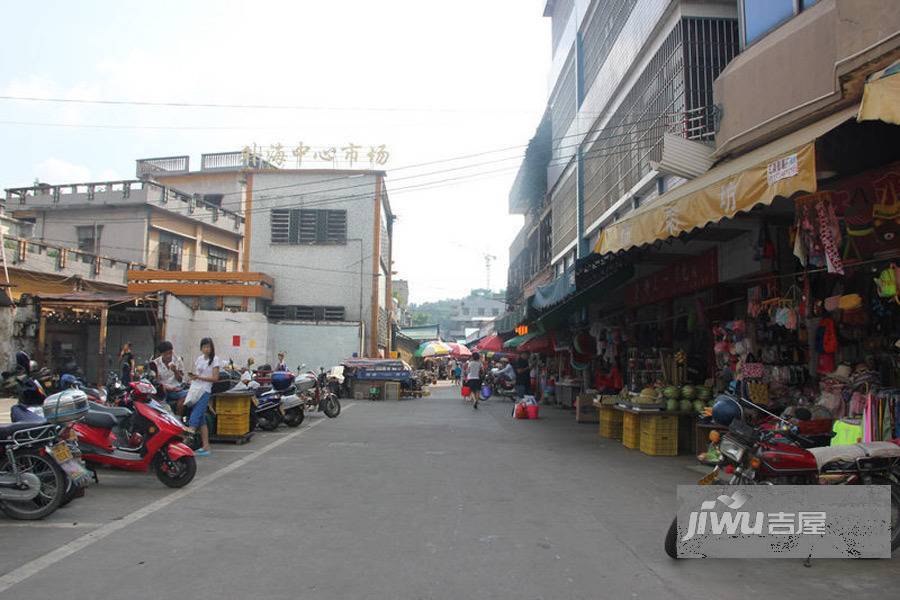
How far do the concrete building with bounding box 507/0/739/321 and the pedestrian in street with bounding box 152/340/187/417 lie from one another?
26.6 ft

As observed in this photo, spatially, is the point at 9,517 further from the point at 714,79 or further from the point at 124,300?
the point at 124,300

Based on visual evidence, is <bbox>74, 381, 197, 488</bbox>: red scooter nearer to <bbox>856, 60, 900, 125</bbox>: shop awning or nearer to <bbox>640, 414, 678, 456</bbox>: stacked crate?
<bbox>640, 414, 678, 456</bbox>: stacked crate

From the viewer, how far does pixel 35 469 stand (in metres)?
5.99

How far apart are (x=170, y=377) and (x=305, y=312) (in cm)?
2068

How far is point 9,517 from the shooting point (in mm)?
5902

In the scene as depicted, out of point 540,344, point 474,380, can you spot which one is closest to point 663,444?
point 474,380

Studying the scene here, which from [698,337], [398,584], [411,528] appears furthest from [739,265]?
[398,584]

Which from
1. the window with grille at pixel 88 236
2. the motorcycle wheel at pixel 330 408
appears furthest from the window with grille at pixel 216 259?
the motorcycle wheel at pixel 330 408

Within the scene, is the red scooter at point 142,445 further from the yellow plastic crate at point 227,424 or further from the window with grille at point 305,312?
the window with grille at point 305,312

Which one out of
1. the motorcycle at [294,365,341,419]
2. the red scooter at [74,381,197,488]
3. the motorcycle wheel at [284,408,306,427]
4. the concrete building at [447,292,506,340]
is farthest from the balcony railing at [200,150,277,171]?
the concrete building at [447,292,506,340]

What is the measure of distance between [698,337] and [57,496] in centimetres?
977

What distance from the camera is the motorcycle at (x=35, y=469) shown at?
581 centimetres

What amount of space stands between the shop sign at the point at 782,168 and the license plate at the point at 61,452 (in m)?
6.86

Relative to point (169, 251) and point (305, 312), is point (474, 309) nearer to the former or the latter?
point (169, 251)
